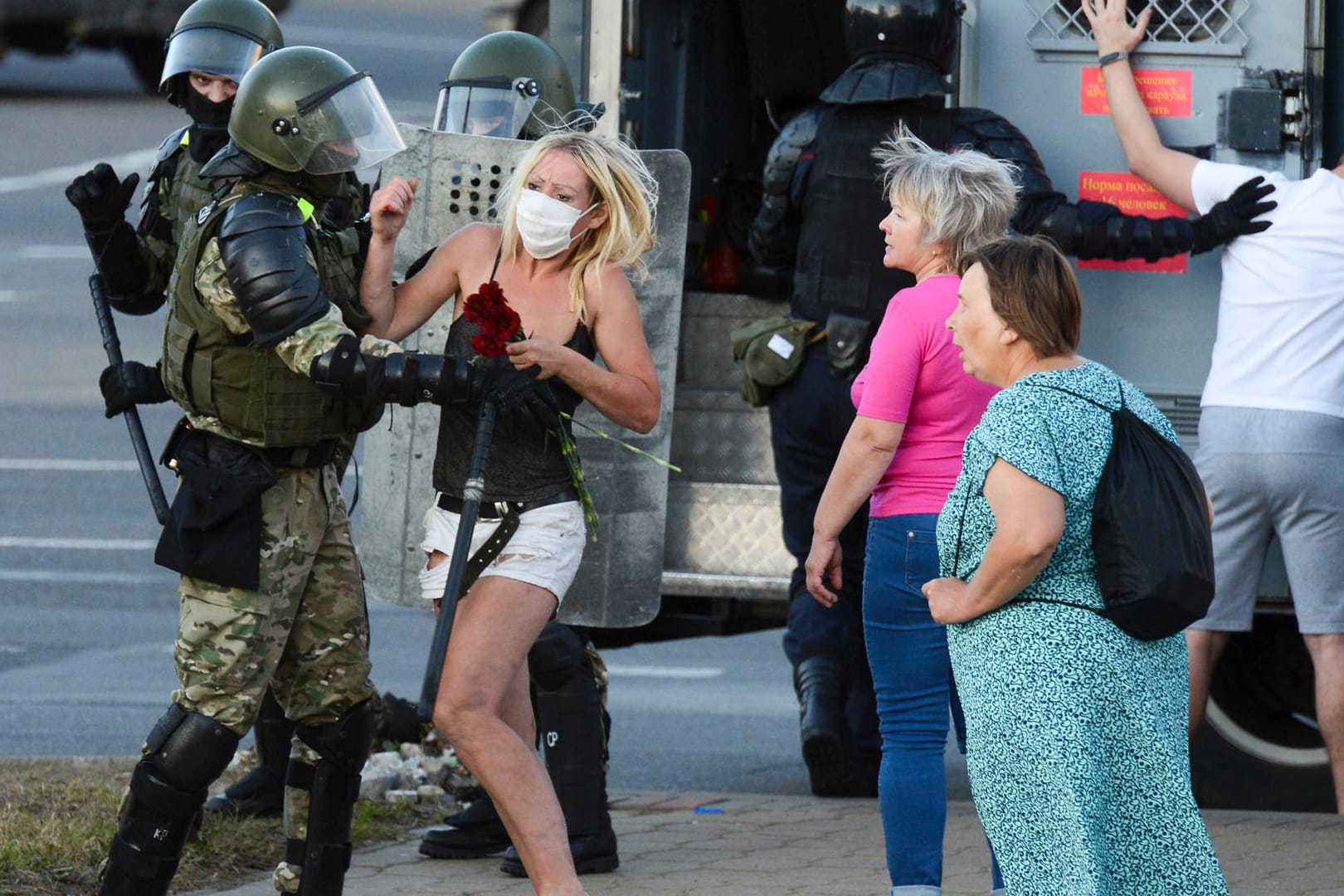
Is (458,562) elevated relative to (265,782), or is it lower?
elevated

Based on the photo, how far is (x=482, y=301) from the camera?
4.11m

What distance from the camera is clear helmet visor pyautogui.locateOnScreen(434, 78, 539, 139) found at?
5383mm

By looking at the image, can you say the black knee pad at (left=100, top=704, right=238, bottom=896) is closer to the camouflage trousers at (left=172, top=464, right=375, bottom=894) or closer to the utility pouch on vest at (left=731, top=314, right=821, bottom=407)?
the camouflage trousers at (left=172, top=464, right=375, bottom=894)

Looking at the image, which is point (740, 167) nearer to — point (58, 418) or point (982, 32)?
point (982, 32)

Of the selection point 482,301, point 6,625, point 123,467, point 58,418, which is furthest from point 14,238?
point 482,301

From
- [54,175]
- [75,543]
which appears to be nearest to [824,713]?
[75,543]

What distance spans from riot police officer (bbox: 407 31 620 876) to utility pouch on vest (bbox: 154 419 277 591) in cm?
90

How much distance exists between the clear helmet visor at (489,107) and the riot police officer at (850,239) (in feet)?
3.26

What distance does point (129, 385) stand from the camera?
16.1 ft

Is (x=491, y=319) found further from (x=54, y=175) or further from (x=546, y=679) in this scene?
(x=54, y=175)

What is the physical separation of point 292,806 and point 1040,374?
2.05 metres

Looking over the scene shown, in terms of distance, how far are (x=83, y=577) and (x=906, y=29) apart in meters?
6.26

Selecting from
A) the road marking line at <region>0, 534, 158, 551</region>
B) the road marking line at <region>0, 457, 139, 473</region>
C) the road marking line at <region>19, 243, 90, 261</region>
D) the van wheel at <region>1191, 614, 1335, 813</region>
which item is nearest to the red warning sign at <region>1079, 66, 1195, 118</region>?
the van wheel at <region>1191, 614, 1335, 813</region>

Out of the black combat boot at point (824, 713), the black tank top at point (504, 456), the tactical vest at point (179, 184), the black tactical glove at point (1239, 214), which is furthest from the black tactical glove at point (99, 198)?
the black tactical glove at point (1239, 214)
